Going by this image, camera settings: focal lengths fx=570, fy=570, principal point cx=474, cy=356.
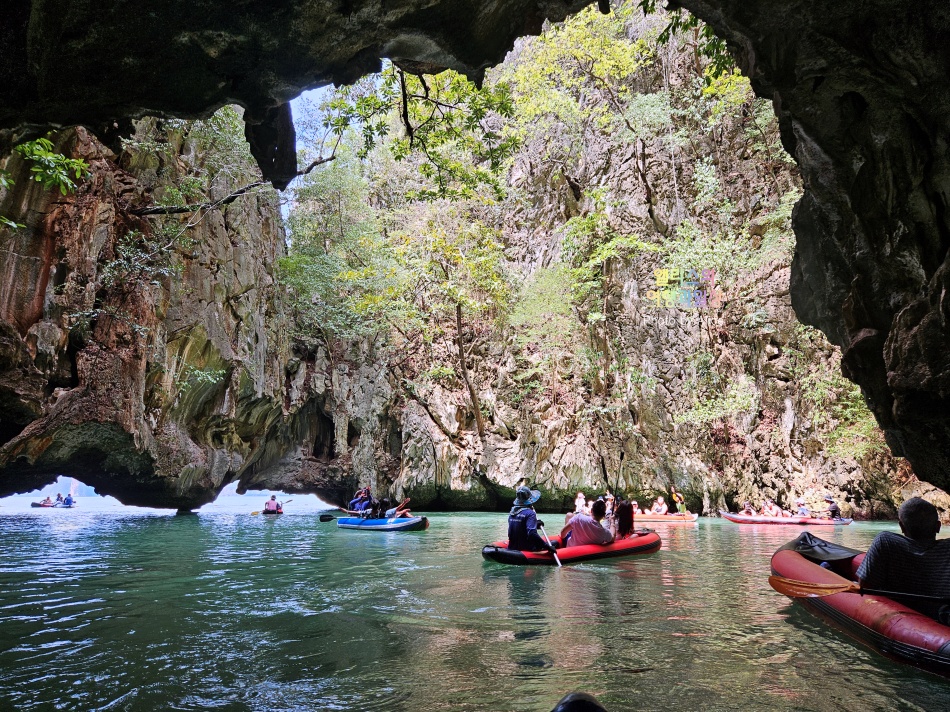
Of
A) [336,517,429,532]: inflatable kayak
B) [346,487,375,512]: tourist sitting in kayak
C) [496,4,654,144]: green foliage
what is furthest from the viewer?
[496,4,654,144]: green foliage

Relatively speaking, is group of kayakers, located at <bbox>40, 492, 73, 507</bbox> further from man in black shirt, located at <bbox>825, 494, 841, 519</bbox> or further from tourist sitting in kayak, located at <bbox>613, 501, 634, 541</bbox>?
man in black shirt, located at <bbox>825, 494, 841, 519</bbox>

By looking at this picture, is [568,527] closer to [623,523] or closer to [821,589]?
[623,523]

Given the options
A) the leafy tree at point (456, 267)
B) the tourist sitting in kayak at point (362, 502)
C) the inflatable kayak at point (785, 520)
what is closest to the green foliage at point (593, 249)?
the leafy tree at point (456, 267)

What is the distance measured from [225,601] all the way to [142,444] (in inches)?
354

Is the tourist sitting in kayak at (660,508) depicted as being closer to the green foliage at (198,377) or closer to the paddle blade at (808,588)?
the paddle blade at (808,588)

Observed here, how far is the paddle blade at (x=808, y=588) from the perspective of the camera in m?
4.83

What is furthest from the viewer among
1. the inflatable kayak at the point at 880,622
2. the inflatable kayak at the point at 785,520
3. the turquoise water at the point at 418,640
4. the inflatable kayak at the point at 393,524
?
the inflatable kayak at the point at 785,520

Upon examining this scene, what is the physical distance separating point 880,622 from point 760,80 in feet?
16.2

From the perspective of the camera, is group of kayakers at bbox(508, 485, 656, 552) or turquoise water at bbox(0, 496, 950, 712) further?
group of kayakers at bbox(508, 485, 656, 552)

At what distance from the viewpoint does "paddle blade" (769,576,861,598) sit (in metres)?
4.83

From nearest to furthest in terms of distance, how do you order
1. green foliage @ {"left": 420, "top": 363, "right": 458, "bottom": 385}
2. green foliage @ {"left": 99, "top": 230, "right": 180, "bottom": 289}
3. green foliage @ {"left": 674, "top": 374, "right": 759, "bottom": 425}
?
green foliage @ {"left": 99, "top": 230, "right": 180, "bottom": 289}
green foliage @ {"left": 674, "top": 374, "right": 759, "bottom": 425}
green foliage @ {"left": 420, "top": 363, "right": 458, "bottom": 385}

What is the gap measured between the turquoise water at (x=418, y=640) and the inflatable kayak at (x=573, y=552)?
0.60 feet

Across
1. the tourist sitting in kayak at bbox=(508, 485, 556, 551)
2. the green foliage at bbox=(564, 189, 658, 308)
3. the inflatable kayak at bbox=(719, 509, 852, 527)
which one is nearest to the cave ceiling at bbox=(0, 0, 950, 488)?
the tourist sitting in kayak at bbox=(508, 485, 556, 551)

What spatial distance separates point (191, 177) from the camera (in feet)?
43.2
